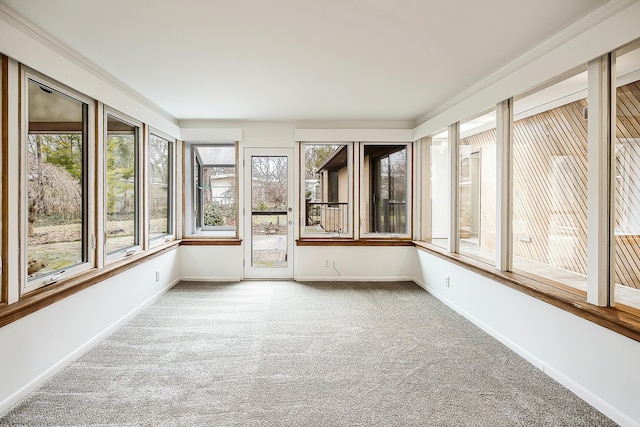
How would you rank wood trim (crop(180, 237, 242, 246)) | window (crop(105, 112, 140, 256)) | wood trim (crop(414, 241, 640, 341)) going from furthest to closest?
1. wood trim (crop(180, 237, 242, 246))
2. window (crop(105, 112, 140, 256))
3. wood trim (crop(414, 241, 640, 341))

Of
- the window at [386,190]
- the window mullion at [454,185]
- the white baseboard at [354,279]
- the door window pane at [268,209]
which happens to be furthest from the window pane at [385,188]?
the door window pane at [268,209]

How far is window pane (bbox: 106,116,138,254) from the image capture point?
11.2 ft

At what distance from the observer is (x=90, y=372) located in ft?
8.04

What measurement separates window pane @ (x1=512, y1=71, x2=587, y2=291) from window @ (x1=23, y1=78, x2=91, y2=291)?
3.89 metres

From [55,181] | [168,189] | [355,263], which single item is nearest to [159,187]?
[168,189]

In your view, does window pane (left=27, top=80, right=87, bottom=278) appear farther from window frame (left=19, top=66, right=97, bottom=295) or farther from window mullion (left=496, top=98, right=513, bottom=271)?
window mullion (left=496, top=98, right=513, bottom=271)

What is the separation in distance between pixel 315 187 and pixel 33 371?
3857 mm

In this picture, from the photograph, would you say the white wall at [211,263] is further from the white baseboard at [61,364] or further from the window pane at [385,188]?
the window pane at [385,188]

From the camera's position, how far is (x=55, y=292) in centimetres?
241

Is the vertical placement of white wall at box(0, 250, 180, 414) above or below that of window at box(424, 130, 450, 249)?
below

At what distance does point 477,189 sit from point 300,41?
2.85m

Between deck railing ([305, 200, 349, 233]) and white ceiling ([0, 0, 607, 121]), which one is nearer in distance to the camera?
white ceiling ([0, 0, 607, 121])

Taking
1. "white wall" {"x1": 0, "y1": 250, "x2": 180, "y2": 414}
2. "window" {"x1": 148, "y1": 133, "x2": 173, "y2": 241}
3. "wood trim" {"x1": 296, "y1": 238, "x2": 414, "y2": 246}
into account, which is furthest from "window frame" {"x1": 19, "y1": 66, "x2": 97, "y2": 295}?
"wood trim" {"x1": 296, "y1": 238, "x2": 414, "y2": 246}

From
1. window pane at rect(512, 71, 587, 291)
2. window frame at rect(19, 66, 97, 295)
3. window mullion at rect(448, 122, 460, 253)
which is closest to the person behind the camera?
window frame at rect(19, 66, 97, 295)
